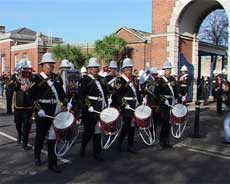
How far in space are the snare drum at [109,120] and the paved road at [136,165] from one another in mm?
606

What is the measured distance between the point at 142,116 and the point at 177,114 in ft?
3.89

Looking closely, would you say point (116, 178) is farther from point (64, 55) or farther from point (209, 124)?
point (64, 55)

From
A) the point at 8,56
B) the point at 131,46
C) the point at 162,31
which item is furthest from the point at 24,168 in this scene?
the point at 8,56

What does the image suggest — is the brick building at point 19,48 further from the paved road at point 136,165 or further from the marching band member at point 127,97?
the marching band member at point 127,97

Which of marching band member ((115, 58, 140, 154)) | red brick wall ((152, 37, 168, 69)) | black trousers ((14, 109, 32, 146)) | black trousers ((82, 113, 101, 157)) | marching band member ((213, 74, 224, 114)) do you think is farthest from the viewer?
red brick wall ((152, 37, 168, 69))

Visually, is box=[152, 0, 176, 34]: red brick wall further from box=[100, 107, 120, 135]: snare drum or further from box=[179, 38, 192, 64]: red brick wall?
box=[100, 107, 120, 135]: snare drum

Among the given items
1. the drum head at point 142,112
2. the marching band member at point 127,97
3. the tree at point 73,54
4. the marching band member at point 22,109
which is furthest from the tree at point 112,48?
the drum head at point 142,112

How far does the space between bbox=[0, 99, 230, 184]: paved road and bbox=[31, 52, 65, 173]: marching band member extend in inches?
18.2

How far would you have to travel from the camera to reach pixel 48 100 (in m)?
7.25

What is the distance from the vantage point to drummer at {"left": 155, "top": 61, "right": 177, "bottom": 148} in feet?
30.8

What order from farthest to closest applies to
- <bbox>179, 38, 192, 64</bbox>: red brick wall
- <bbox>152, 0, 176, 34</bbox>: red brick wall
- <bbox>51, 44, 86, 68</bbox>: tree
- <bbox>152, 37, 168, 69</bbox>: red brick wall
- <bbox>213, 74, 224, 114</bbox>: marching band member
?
<bbox>51, 44, 86, 68</bbox>: tree < <bbox>179, 38, 192, 64</bbox>: red brick wall < <bbox>152, 37, 168, 69</bbox>: red brick wall < <bbox>152, 0, 176, 34</bbox>: red brick wall < <bbox>213, 74, 224, 114</bbox>: marching band member

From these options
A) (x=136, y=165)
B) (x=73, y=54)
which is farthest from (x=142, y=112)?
(x=73, y=54)

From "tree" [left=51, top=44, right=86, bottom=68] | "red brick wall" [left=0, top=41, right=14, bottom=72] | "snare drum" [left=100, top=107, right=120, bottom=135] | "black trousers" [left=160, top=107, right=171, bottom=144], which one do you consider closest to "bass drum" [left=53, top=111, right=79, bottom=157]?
"snare drum" [left=100, top=107, right=120, bottom=135]

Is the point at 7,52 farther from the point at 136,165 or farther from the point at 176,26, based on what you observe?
the point at 136,165
